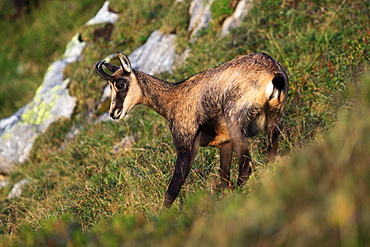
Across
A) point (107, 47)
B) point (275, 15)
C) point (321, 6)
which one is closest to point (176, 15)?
point (107, 47)

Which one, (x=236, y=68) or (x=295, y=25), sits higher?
(x=236, y=68)

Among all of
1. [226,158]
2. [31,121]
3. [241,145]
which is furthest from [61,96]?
[241,145]

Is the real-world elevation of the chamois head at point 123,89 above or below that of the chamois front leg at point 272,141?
above

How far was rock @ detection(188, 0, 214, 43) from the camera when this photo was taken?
36.8 feet

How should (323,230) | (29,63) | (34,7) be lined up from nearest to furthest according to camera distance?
(323,230) → (29,63) → (34,7)

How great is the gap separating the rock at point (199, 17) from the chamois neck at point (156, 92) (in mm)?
4722

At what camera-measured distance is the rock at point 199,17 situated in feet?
36.8

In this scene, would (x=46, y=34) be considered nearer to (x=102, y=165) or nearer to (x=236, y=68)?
(x=102, y=165)

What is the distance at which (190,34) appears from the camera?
11492mm

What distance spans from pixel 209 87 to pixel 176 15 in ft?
21.3

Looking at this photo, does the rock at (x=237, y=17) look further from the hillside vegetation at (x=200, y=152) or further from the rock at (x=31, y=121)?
the rock at (x=31, y=121)

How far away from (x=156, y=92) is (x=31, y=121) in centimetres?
611

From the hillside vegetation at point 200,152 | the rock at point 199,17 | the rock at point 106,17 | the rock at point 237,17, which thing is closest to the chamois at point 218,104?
the hillside vegetation at point 200,152

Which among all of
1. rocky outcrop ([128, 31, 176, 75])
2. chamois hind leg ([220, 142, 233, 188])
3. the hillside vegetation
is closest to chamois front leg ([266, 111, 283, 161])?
the hillside vegetation
